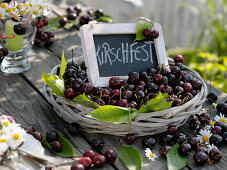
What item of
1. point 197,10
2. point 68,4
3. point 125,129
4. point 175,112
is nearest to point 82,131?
point 125,129

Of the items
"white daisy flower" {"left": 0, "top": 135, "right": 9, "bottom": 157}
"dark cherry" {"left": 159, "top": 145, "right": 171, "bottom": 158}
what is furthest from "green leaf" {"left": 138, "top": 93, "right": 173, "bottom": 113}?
"white daisy flower" {"left": 0, "top": 135, "right": 9, "bottom": 157}

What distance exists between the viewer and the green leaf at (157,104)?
140 centimetres

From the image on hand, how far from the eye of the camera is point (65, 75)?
159 centimetres

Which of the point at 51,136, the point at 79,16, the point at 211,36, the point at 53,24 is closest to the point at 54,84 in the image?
the point at 51,136

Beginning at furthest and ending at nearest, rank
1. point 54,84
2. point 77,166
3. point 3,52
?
point 3,52 < point 54,84 < point 77,166

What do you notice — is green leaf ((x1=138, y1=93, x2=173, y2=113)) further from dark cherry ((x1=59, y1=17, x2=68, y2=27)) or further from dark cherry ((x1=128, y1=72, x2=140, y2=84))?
dark cherry ((x1=59, y1=17, x2=68, y2=27))

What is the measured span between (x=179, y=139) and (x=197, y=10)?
9.17ft

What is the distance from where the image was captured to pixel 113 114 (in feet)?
4.61

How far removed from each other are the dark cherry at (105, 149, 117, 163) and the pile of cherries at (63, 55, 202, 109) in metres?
0.17

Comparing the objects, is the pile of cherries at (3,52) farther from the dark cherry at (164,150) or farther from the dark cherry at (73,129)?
the dark cherry at (164,150)

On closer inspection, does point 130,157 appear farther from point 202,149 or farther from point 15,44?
point 15,44

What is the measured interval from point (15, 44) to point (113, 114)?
1.90 ft

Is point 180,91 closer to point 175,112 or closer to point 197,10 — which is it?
point 175,112

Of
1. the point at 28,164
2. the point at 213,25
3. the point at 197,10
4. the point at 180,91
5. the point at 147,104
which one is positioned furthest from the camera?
the point at 197,10
